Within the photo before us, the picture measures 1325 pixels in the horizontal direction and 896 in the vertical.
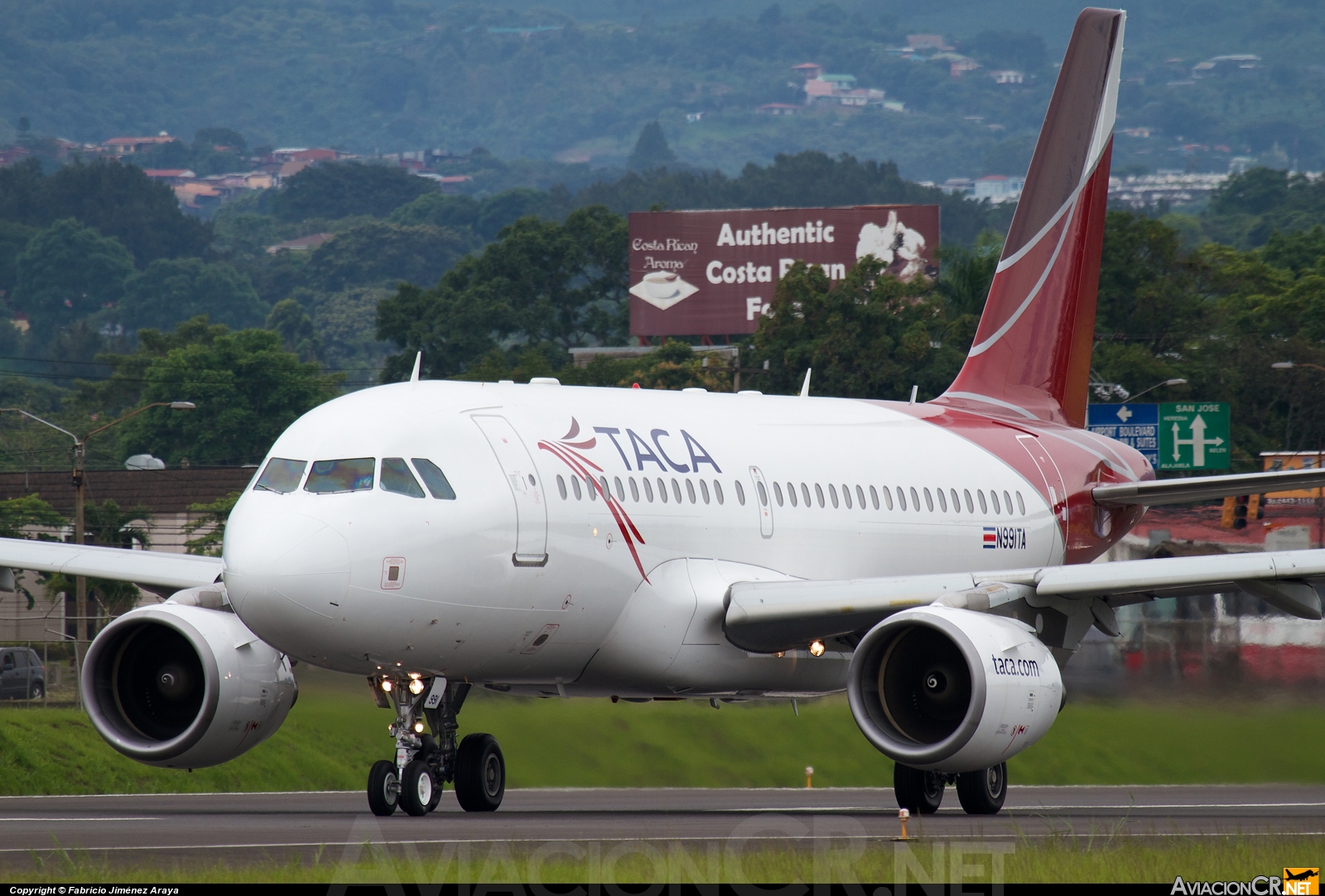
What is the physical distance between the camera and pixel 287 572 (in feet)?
54.8

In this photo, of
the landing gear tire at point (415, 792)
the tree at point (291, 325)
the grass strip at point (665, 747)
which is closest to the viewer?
the landing gear tire at point (415, 792)

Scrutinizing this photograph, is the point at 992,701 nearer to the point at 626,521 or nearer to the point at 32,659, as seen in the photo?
the point at 626,521

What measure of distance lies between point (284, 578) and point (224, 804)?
6826mm

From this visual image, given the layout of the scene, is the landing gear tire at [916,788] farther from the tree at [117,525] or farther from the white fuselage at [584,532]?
the tree at [117,525]

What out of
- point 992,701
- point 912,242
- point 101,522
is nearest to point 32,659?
point 101,522

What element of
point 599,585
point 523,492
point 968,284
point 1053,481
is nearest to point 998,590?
point 599,585

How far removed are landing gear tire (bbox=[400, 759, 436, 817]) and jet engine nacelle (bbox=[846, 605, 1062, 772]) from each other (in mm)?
4269

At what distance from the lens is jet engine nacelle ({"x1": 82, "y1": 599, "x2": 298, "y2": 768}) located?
64.5 ft

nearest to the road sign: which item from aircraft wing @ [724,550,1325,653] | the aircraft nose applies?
aircraft wing @ [724,550,1325,653]

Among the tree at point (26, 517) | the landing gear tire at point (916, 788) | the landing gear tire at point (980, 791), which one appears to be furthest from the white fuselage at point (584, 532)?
the tree at point (26, 517)

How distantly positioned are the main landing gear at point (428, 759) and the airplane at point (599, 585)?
0.03m

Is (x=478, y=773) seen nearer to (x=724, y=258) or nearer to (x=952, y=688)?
(x=952, y=688)

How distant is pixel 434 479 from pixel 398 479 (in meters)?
0.41

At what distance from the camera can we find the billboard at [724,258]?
324 ft
